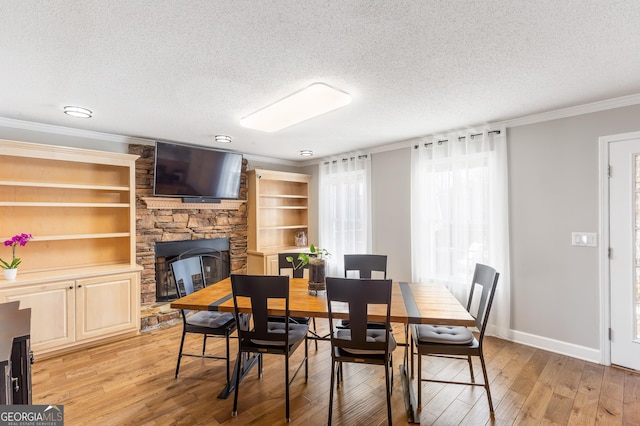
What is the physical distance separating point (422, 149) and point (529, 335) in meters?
2.41

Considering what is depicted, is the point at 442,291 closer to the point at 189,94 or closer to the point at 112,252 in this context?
the point at 189,94

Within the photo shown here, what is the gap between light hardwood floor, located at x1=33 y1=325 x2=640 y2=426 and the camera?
6.80ft

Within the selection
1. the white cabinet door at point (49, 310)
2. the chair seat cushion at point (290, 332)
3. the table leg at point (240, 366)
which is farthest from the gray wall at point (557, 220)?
the white cabinet door at point (49, 310)

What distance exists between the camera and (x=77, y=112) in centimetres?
282

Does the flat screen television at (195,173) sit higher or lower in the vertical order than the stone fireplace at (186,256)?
higher

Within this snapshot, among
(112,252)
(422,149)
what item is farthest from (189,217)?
(422,149)

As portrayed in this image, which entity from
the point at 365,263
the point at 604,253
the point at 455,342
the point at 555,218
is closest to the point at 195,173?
the point at 365,263

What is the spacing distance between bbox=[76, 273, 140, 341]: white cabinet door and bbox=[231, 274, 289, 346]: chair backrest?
2050mm

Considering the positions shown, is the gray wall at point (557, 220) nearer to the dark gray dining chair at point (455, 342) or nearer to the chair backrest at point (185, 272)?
the dark gray dining chair at point (455, 342)

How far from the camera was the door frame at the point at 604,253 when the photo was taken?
2732 mm

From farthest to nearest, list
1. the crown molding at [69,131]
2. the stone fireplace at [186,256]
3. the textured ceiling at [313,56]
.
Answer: the stone fireplace at [186,256]
the crown molding at [69,131]
the textured ceiling at [313,56]

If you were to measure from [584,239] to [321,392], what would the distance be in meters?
2.82

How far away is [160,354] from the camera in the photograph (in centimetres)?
309

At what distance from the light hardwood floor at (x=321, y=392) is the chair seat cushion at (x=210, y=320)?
19.4 inches
